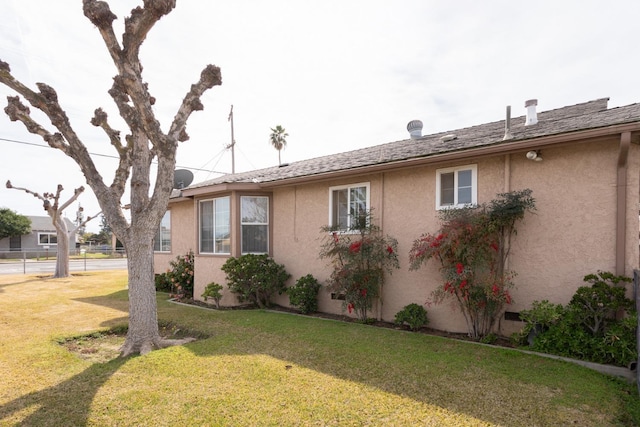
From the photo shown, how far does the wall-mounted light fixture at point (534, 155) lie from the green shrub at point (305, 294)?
5475mm

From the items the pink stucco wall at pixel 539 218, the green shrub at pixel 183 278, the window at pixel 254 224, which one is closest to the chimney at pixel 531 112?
the pink stucco wall at pixel 539 218

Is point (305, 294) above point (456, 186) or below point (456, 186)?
below

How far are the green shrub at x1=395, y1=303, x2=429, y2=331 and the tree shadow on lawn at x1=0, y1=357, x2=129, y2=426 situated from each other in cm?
507

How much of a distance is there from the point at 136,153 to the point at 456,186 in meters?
5.96

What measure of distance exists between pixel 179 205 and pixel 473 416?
12993 millimetres

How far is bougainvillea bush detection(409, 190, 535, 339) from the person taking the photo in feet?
19.3

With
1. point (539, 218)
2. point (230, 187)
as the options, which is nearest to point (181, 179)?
point (230, 187)

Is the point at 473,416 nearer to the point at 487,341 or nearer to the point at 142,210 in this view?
the point at 487,341

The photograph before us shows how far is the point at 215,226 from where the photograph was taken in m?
Result: 10.8

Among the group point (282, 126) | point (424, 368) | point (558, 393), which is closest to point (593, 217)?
point (558, 393)

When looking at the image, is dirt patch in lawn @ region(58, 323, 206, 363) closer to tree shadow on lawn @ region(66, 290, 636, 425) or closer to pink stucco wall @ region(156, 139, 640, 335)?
tree shadow on lawn @ region(66, 290, 636, 425)

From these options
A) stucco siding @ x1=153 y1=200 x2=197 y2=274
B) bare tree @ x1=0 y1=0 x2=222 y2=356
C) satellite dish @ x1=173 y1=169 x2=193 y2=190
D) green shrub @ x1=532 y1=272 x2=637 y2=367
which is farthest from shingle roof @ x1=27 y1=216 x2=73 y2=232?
green shrub @ x1=532 y1=272 x2=637 y2=367

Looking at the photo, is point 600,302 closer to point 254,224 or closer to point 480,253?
point 480,253

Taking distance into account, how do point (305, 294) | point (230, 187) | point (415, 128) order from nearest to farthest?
point (305, 294), point (230, 187), point (415, 128)
